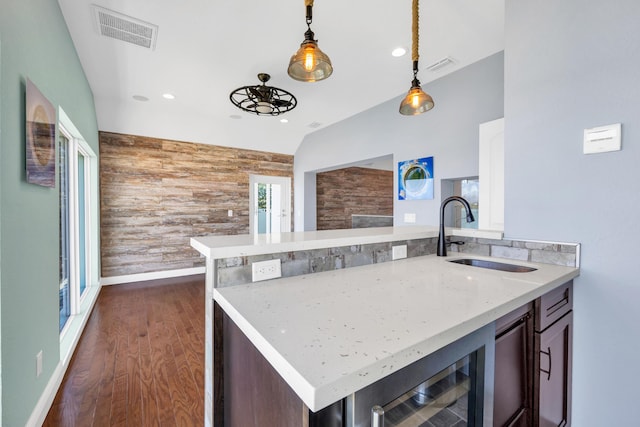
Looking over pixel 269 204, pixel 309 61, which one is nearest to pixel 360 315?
pixel 309 61

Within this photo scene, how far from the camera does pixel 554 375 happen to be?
134 cm

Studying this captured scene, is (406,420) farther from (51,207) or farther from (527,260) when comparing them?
(51,207)

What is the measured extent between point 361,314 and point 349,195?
20.4 ft

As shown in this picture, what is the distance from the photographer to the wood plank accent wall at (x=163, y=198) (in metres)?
4.64

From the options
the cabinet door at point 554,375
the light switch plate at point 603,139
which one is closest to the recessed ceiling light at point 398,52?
the light switch plate at point 603,139

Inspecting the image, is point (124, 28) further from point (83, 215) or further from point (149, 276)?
point (149, 276)

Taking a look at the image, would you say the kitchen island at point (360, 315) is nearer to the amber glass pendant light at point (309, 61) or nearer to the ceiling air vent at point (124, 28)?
the amber glass pendant light at point (309, 61)

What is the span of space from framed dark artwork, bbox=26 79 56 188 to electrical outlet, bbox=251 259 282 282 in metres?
1.42

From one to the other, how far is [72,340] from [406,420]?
3.11m

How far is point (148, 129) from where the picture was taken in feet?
15.7

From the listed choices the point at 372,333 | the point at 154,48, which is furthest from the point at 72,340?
the point at 372,333

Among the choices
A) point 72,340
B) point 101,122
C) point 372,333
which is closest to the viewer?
point 372,333

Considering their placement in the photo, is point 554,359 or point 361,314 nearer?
point 361,314

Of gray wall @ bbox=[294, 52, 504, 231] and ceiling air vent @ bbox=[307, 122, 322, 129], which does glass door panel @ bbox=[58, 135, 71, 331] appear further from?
gray wall @ bbox=[294, 52, 504, 231]
